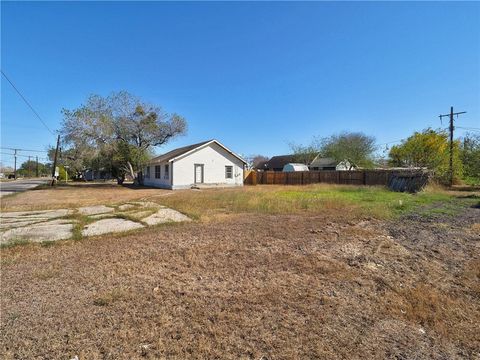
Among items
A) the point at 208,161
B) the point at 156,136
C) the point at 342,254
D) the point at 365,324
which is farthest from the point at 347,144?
the point at 365,324

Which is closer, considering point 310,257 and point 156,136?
point 310,257

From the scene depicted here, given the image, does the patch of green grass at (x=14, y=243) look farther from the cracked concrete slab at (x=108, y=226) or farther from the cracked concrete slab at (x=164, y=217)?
the cracked concrete slab at (x=164, y=217)

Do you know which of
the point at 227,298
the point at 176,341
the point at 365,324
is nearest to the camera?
the point at 176,341

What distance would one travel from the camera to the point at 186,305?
2.96m

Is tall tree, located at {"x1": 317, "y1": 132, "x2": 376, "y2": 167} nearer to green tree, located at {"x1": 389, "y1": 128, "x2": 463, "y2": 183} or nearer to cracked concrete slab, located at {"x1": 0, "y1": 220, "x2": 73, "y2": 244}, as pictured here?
green tree, located at {"x1": 389, "y1": 128, "x2": 463, "y2": 183}

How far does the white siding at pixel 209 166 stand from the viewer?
72.3ft

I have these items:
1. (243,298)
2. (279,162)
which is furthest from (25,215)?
(279,162)

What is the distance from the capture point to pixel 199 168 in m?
23.3

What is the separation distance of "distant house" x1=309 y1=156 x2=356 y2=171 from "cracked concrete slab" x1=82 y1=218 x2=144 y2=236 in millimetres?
32980

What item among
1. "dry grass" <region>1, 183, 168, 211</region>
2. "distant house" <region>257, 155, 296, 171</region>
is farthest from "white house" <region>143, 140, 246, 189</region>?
"distant house" <region>257, 155, 296, 171</region>

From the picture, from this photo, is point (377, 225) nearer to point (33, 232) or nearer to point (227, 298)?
point (227, 298)

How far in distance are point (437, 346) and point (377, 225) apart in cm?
531

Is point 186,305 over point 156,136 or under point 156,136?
under

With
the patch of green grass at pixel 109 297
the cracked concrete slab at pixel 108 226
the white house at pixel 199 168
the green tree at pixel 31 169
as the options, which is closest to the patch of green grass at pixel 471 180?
the white house at pixel 199 168
